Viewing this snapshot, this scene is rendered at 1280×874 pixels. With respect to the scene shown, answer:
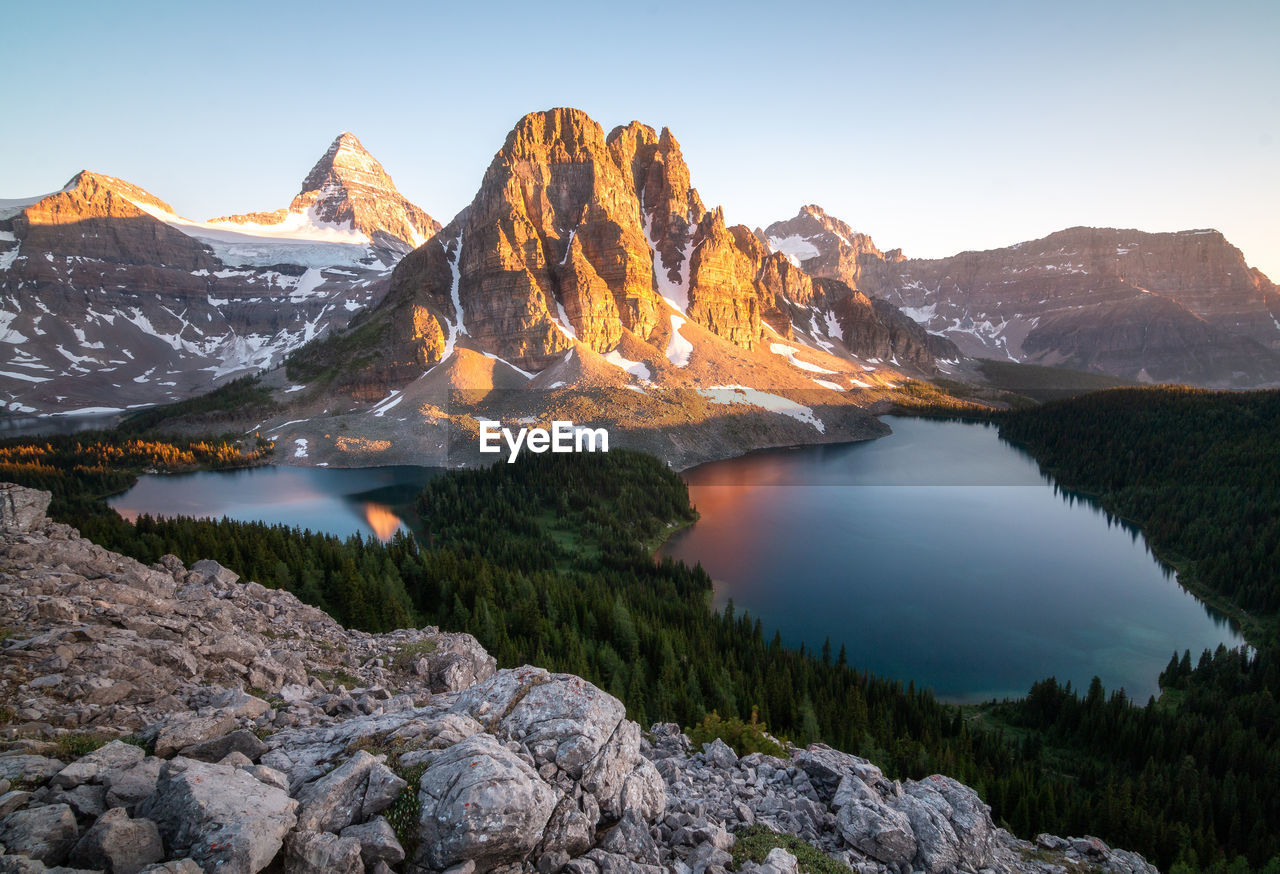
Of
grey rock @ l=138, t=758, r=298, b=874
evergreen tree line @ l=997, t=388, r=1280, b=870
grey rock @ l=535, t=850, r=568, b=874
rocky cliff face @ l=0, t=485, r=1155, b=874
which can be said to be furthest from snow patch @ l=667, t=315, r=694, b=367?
grey rock @ l=138, t=758, r=298, b=874

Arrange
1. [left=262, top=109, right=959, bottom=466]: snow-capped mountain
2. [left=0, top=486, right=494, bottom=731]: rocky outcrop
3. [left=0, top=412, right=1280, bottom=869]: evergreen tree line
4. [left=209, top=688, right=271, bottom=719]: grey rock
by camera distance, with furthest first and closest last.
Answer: [left=262, top=109, right=959, bottom=466]: snow-capped mountain → [left=0, top=412, right=1280, bottom=869]: evergreen tree line → [left=209, top=688, right=271, bottom=719]: grey rock → [left=0, top=486, right=494, bottom=731]: rocky outcrop

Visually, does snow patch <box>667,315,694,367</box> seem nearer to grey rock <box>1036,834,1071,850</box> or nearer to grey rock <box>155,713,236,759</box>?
grey rock <box>1036,834,1071,850</box>

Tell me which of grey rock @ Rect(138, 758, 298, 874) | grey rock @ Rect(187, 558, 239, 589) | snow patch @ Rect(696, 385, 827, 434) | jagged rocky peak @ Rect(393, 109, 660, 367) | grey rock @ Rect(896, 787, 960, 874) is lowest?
grey rock @ Rect(896, 787, 960, 874)

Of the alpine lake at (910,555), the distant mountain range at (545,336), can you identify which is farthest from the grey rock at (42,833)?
the distant mountain range at (545,336)

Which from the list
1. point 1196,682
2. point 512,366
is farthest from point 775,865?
point 512,366

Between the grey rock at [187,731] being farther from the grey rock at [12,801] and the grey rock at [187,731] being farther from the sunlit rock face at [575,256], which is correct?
the sunlit rock face at [575,256]

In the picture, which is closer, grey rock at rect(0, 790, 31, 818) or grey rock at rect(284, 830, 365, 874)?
grey rock at rect(0, 790, 31, 818)

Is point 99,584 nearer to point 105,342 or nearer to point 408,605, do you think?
point 408,605
